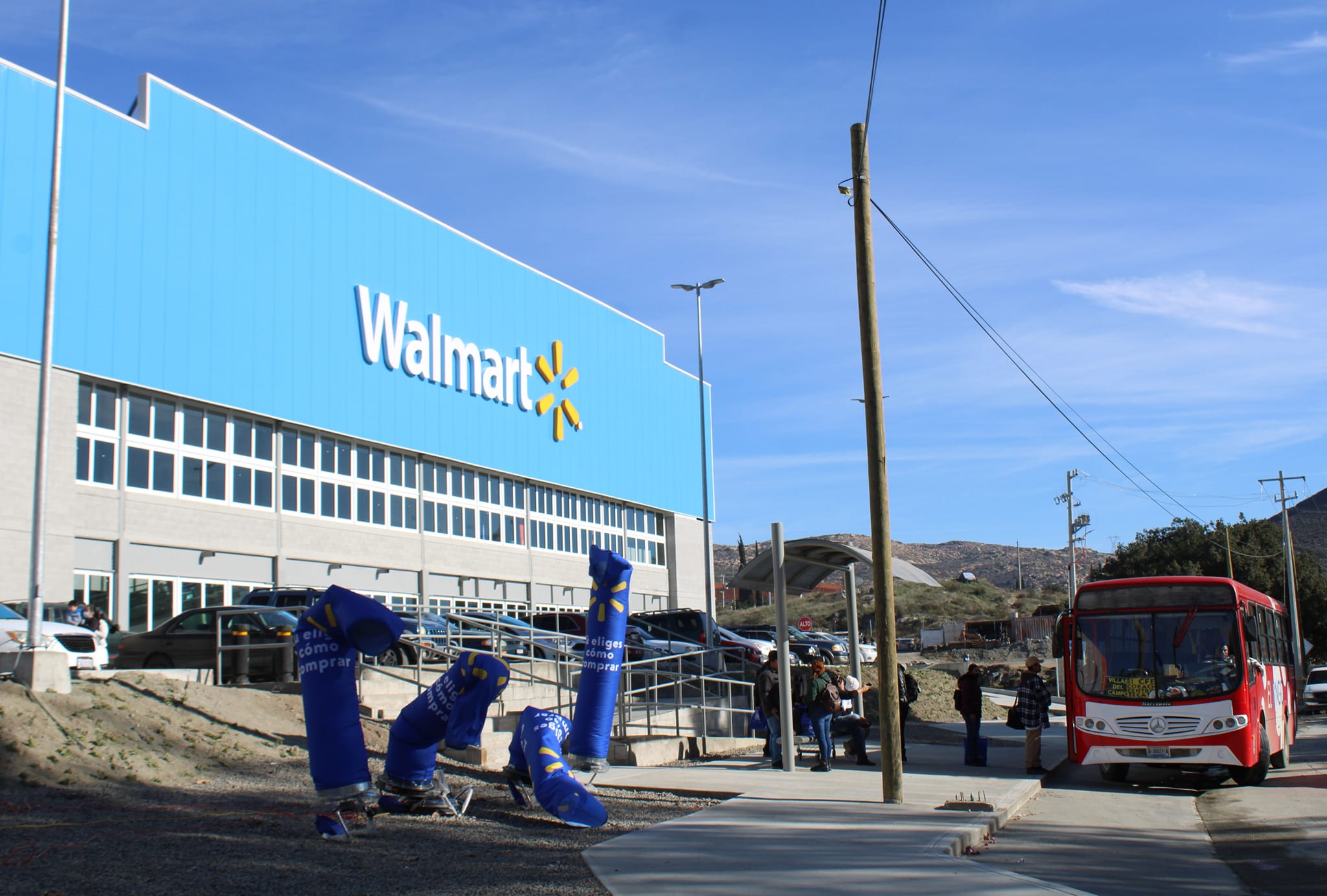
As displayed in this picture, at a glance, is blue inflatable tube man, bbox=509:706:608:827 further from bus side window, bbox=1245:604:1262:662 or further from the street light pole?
bus side window, bbox=1245:604:1262:662

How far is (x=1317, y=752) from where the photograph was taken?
73.7 feet

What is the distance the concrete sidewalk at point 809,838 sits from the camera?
7.95m

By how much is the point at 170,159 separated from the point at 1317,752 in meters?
30.4

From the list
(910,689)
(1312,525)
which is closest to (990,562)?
(1312,525)

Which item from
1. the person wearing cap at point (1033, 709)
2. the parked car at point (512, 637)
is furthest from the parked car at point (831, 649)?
the person wearing cap at point (1033, 709)

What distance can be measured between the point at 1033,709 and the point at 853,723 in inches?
105

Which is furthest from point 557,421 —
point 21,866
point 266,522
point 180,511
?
point 21,866

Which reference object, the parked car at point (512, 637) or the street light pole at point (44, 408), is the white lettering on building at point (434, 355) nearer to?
the parked car at point (512, 637)

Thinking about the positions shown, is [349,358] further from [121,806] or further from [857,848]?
[857,848]

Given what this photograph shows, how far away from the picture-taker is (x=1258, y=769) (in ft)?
53.4

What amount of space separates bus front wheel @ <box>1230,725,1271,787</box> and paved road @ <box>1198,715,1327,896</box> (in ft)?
0.53

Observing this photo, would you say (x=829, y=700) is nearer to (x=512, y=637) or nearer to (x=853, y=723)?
(x=853, y=723)

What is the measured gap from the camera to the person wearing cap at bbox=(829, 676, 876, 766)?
17219 millimetres

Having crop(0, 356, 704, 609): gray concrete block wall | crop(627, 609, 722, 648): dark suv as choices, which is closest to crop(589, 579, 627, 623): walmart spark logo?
crop(627, 609, 722, 648): dark suv
